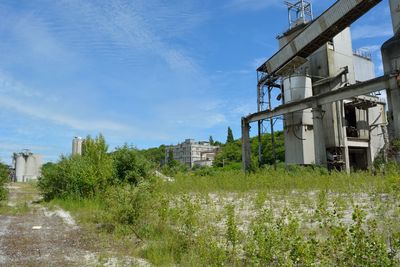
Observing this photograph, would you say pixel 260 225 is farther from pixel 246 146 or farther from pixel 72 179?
pixel 246 146

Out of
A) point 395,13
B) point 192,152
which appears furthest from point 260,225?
point 192,152

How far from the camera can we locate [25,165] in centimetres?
6469

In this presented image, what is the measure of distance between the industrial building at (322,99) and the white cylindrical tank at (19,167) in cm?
5134

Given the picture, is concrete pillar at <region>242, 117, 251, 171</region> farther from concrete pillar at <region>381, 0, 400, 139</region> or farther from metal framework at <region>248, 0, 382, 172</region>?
concrete pillar at <region>381, 0, 400, 139</region>

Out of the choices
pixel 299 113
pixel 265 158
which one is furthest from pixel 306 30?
pixel 265 158

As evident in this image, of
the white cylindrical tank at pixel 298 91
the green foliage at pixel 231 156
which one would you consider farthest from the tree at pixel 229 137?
the white cylindrical tank at pixel 298 91

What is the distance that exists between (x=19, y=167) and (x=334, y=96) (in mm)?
61380

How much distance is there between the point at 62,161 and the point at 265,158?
1419 inches

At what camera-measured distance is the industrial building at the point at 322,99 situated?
77.0 feet

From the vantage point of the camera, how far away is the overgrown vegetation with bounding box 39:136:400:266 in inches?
142

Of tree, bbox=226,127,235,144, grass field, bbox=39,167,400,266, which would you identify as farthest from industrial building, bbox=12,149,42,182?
grass field, bbox=39,167,400,266

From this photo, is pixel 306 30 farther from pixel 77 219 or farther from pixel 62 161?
pixel 77 219

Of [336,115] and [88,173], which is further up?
[336,115]

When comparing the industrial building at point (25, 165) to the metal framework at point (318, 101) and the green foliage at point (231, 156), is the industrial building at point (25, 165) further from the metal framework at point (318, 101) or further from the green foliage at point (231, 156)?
the metal framework at point (318, 101)
